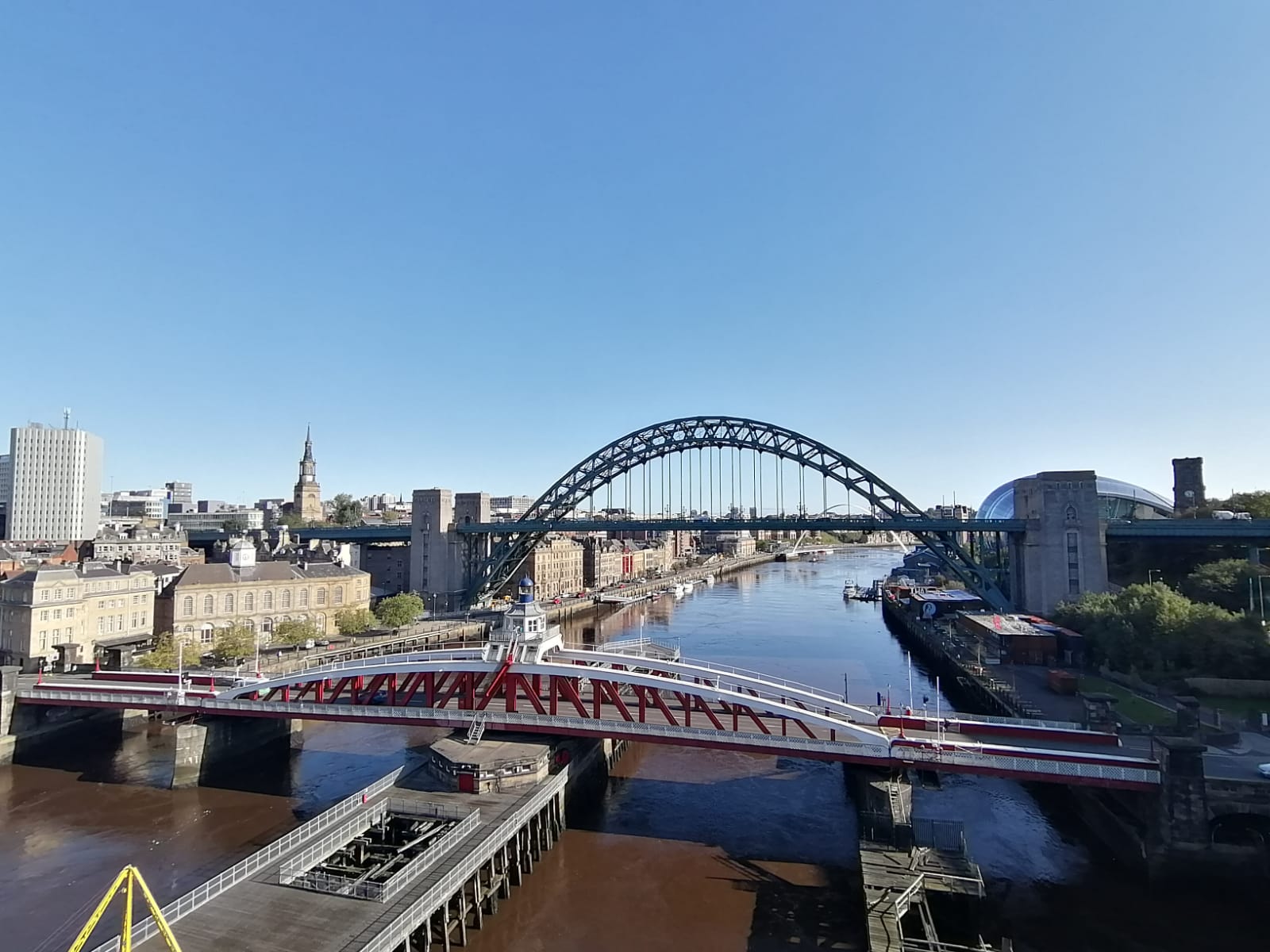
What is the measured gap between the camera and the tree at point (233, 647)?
4088 centimetres

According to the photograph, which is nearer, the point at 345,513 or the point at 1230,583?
the point at 1230,583

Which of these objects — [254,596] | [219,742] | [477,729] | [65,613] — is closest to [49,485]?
[254,596]

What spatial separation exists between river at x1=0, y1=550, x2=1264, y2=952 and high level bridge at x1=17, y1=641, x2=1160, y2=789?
2.61 metres

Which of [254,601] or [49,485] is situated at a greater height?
[49,485]

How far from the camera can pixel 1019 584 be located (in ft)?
172

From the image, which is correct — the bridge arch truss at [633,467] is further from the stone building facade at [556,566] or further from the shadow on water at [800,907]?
the shadow on water at [800,907]

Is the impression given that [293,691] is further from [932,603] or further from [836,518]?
[932,603]

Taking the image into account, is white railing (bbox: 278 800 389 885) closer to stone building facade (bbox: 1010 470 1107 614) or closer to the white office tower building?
stone building facade (bbox: 1010 470 1107 614)

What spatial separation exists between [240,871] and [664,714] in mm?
13578

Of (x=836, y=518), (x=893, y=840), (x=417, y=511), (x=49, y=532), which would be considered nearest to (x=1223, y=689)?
(x=893, y=840)

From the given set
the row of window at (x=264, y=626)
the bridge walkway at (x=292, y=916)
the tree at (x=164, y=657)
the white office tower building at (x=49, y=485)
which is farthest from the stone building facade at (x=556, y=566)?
the white office tower building at (x=49, y=485)

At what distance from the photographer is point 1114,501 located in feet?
223

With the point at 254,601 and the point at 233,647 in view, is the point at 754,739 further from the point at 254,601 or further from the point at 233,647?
the point at 254,601

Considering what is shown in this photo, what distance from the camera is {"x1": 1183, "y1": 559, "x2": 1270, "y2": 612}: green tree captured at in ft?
127
